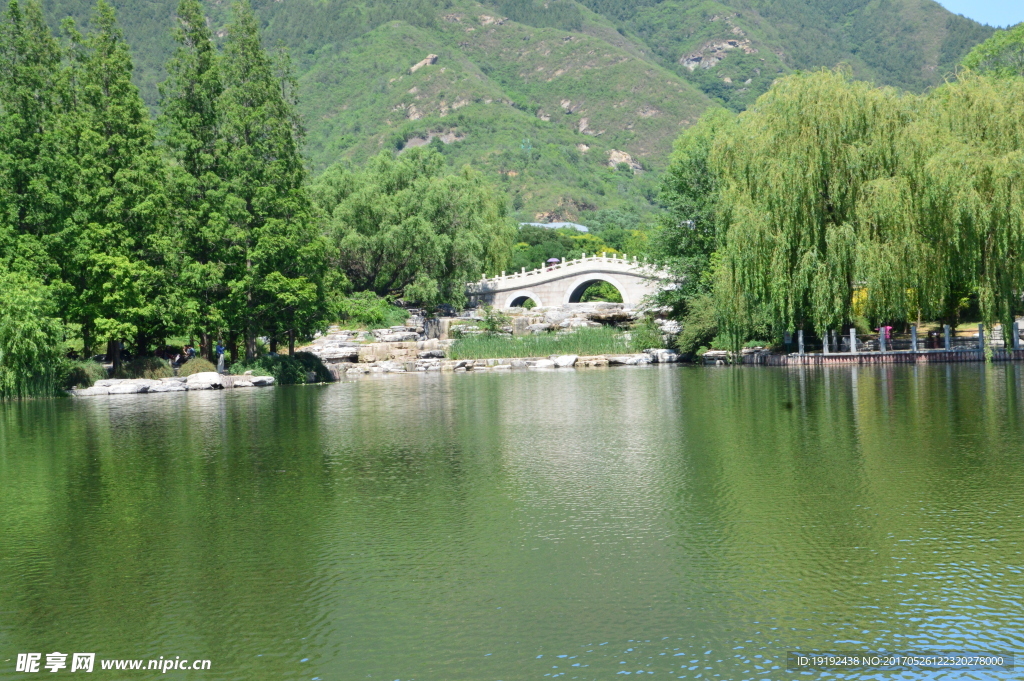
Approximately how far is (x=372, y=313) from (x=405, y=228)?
625cm

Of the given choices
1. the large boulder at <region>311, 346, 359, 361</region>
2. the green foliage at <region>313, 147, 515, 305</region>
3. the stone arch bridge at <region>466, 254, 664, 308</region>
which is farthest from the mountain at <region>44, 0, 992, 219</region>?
the large boulder at <region>311, 346, 359, 361</region>

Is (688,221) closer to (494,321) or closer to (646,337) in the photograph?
(646,337)

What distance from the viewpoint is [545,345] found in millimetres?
45156

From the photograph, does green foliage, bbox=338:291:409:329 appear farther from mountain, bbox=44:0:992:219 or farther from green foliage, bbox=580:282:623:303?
mountain, bbox=44:0:992:219

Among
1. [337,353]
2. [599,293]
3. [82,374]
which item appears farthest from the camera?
[599,293]

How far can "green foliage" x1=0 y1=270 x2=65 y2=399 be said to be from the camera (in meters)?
27.8

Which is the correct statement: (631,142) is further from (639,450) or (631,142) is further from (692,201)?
(639,450)

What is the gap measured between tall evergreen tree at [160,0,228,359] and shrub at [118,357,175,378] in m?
1.73

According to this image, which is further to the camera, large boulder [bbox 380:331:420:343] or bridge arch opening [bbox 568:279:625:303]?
bridge arch opening [bbox 568:279:625:303]

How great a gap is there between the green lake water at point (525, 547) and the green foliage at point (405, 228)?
1397 inches

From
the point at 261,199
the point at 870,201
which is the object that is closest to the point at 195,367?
the point at 261,199

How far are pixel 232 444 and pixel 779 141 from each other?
20.6 metres

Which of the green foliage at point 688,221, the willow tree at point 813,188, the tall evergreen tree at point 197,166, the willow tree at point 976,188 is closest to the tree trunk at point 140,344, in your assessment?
the tall evergreen tree at point 197,166

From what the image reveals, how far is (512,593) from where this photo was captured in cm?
685
